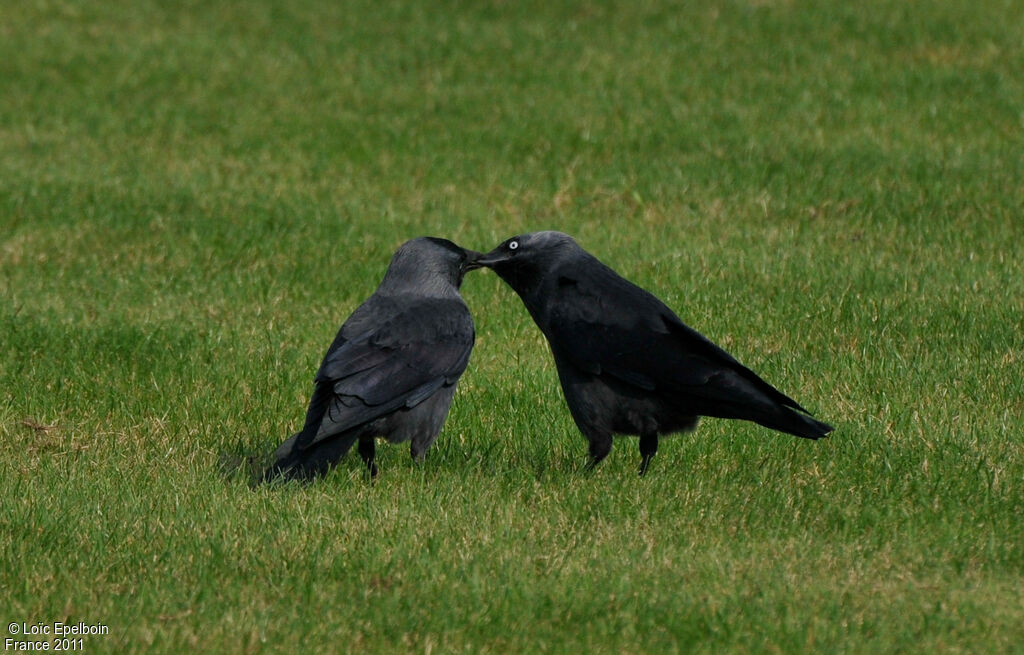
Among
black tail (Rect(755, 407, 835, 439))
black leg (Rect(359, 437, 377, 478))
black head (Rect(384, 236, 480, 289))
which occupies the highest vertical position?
black head (Rect(384, 236, 480, 289))

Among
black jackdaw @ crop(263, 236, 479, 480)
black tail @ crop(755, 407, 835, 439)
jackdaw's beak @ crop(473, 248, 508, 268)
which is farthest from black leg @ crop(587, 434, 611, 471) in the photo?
jackdaw's beak @ crop(473, 248, 508, 268)

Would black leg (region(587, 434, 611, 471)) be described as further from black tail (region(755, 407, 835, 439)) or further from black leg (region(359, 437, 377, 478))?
black leg (region(359, 437, 377, 478))

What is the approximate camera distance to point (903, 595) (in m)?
5.51

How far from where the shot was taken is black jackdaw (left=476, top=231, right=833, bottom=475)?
6.66 m

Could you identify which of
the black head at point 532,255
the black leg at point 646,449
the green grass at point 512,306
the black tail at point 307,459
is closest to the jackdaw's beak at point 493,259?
the black head at point 532,255

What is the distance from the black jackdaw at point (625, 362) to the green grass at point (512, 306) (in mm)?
354

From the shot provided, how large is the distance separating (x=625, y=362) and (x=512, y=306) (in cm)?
344

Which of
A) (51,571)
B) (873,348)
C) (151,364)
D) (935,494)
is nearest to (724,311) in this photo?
(873,348)

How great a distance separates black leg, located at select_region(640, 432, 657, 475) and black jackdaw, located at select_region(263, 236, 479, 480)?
1.05 meters

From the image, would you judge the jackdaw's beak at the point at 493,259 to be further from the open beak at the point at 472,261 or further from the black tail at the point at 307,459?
the black tail at the point at 307,459

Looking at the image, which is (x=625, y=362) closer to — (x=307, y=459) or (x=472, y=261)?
(x=472, y=261)

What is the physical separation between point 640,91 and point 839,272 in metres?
5.41

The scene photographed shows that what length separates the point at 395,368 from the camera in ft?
23.1

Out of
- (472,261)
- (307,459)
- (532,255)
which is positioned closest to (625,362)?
(532,255)
